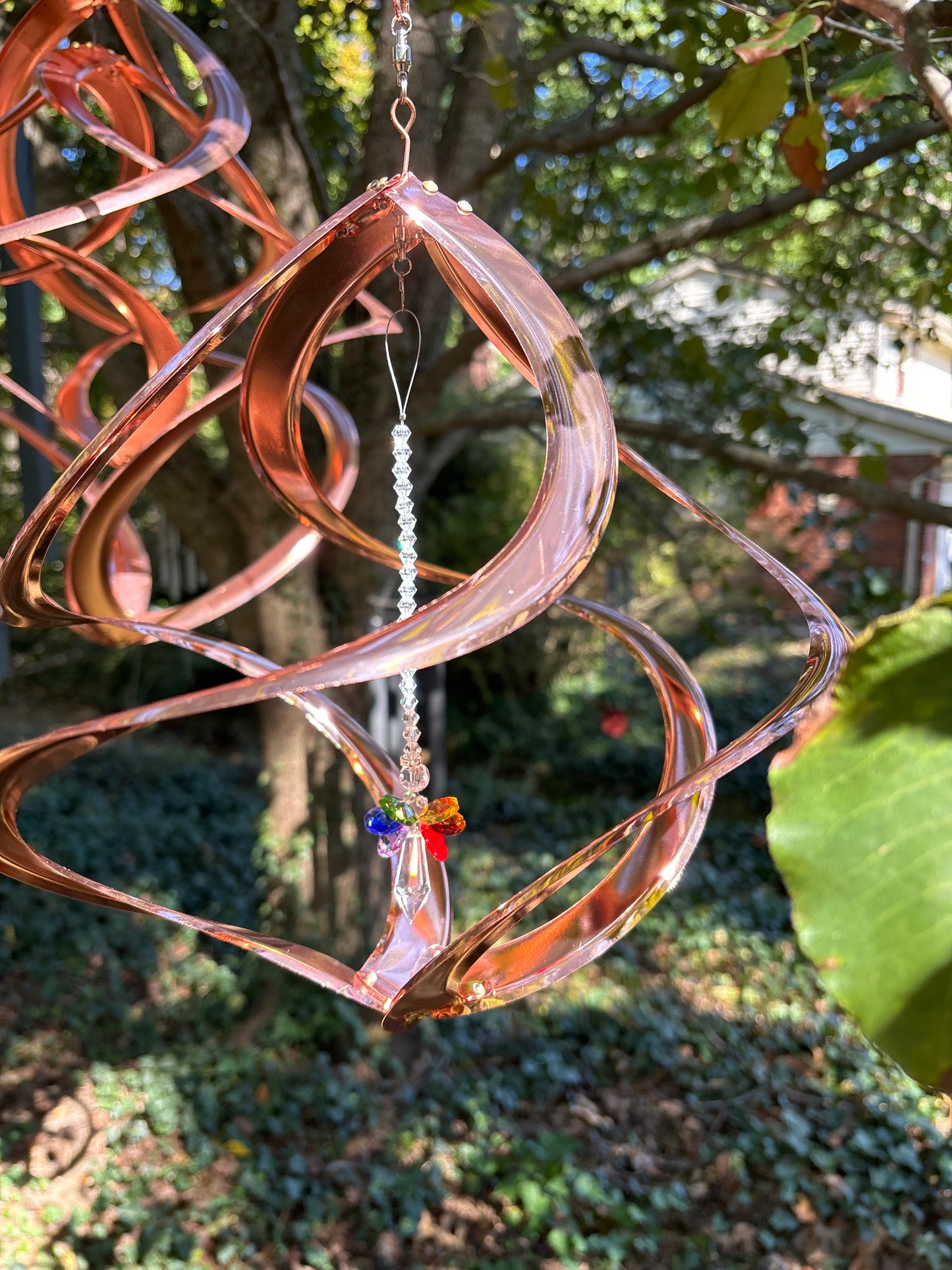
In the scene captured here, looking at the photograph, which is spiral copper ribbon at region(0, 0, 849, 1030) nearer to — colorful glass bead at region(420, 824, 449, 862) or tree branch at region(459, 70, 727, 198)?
colorful glass bead at region(420, 824, 449, 862)

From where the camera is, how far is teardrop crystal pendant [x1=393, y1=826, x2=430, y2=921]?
0.98 m

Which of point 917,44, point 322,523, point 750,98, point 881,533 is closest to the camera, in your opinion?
point 917,44

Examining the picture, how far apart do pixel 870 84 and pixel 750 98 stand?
0.25 meters

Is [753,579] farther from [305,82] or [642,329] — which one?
[305,82]

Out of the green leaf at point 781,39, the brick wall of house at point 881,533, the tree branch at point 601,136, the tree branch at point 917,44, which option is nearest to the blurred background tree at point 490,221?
the tree branch at point 601,136

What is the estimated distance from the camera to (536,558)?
65cm

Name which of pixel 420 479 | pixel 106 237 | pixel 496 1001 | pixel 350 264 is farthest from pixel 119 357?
pixel 496 1001

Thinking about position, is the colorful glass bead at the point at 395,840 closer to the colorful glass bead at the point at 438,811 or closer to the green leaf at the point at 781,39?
the colorful glass bead at the point at 438,811

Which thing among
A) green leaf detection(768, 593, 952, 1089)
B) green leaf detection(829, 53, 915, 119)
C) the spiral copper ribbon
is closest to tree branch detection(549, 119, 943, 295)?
green leaf detection(829, 53, 915, 119)

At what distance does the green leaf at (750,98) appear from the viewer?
1268 millimetres

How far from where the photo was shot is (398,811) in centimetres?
96

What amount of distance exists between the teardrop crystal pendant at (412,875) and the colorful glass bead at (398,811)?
15 mm

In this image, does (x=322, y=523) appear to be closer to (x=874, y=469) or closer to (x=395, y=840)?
(x=395, y=840)

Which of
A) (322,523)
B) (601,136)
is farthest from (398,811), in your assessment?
(601,136)
